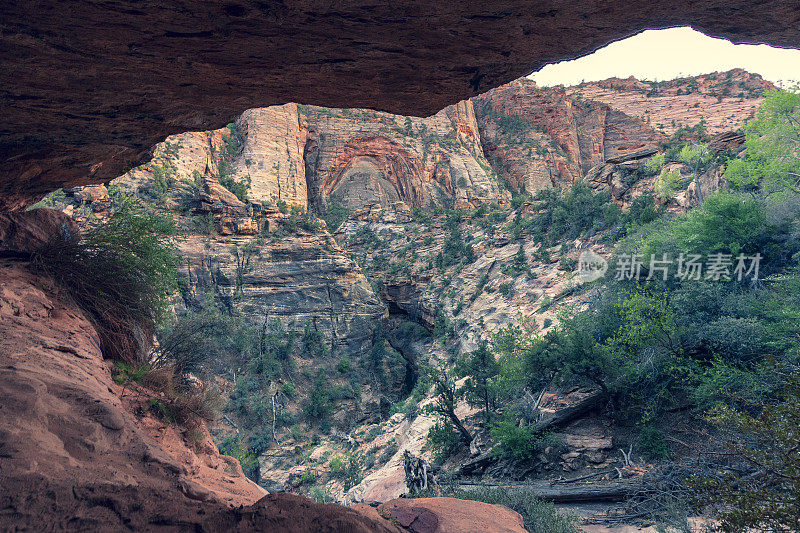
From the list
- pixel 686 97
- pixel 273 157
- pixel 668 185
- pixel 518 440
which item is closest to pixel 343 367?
pixel 518 440

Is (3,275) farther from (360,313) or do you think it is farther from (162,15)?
(360,313)

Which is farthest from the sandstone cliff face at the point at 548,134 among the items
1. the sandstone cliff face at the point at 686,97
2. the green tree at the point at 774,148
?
the green tree at the point at 774,148

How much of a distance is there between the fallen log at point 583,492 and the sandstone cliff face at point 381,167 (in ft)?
133

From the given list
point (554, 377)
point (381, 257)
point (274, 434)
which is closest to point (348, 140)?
point (381, 257)

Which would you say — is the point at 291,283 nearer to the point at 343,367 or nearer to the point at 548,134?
the point at 343,367

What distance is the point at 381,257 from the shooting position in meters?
38.0

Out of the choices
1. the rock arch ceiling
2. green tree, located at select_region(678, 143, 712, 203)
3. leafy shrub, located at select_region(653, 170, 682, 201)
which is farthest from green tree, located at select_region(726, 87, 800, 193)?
the rock arch ceiling

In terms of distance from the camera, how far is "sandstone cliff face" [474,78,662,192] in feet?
185

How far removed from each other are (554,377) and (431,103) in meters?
11.5

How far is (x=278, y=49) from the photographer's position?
13.5 ft

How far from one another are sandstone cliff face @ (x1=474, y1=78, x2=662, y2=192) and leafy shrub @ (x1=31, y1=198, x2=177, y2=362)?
52519 mm

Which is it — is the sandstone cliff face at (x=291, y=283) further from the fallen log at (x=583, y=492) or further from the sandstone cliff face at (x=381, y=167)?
the fallen log at (x=583, y=492)

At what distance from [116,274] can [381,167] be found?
147 feet

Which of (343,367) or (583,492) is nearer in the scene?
(583,492)
